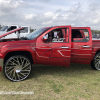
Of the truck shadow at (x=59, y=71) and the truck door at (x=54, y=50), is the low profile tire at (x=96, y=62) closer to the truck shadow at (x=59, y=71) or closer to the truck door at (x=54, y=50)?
the truck shadow at (x=59, y=71)

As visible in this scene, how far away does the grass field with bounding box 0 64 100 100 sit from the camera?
2811mm

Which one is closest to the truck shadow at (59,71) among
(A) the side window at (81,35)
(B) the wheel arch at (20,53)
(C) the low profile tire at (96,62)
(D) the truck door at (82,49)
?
(C) the low profile tire at (96,62)

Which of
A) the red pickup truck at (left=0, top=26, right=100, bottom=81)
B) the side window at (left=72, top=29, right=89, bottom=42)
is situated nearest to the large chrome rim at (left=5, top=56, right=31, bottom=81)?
the red pickup truck at (left=0, top=26, right=100, bottom=81)

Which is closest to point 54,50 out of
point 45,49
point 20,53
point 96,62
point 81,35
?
point 45,49

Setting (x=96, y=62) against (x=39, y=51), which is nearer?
(x=39, y=51)

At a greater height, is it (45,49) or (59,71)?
(45,49)

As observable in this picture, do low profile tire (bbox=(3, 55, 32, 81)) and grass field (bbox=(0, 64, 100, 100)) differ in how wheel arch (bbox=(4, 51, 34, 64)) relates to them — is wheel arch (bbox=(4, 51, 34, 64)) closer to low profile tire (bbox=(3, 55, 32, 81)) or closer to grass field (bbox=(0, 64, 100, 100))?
low profile tire (bbox=(3, 55, 32, 81))

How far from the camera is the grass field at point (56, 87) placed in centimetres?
281

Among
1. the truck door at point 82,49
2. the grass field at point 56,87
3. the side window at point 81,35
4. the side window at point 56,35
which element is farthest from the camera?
the side window at point 81,35

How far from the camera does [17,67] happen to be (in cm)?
371

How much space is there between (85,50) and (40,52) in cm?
170

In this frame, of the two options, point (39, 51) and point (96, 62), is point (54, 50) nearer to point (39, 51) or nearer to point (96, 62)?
point (39, 51)

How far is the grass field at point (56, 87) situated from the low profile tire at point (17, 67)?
185 mm

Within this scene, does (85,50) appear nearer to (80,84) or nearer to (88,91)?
(80,84)
